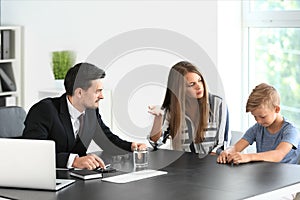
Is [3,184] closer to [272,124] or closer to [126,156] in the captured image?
[126,156]

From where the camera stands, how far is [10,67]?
6.27 meters

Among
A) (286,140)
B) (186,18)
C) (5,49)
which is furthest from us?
(5,49)

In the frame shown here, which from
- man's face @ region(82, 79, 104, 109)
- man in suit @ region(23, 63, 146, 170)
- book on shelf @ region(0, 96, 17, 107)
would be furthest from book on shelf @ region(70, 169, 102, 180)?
book on shelf @ region(0, 96, 17, 107)

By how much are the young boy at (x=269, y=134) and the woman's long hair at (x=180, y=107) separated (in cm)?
25

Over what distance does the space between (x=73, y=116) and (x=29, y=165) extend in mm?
766

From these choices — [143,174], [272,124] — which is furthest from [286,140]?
[143,174]

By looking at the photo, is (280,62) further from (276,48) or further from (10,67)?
(10,67)

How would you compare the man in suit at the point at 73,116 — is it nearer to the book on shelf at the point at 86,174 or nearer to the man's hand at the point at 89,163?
the man's hand at the point at 89,163

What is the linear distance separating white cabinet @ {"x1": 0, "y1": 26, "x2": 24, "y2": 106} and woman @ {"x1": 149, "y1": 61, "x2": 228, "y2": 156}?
2480 millimetres

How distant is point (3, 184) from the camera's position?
2.94 metres

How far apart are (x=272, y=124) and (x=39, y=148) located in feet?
4.66

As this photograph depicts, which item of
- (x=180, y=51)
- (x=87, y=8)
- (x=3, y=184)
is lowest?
(x=3, y=184)

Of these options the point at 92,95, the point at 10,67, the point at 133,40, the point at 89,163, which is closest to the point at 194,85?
the point at 92,95

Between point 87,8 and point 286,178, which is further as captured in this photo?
point 87,8
